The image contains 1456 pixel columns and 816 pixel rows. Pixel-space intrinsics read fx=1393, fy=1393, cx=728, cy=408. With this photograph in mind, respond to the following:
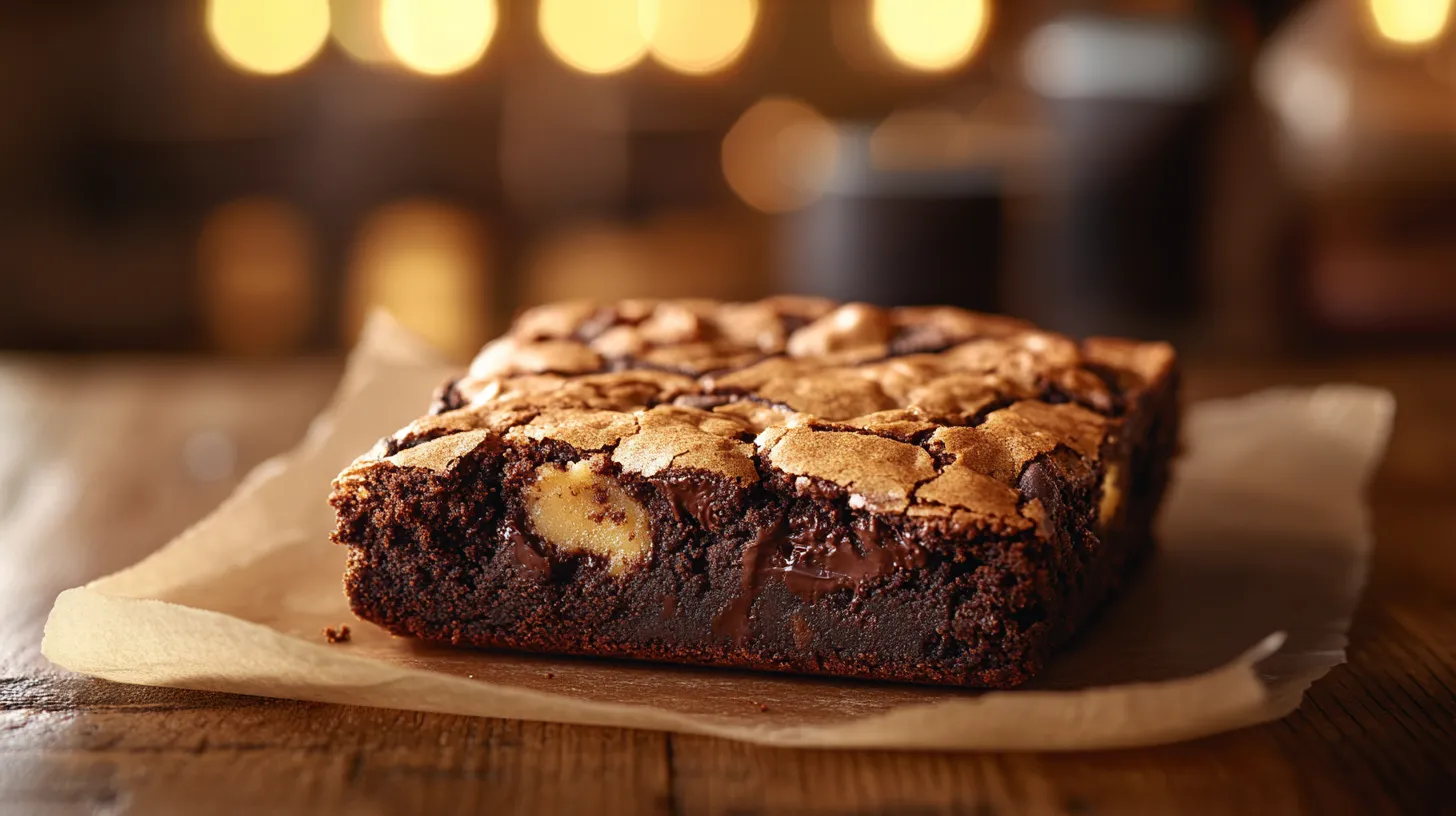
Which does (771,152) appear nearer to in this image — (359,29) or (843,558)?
(359,29)

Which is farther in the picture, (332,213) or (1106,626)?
(332,213)

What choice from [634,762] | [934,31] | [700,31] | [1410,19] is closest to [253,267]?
[700,31]

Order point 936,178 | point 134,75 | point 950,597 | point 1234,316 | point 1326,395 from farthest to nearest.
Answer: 1. point 134,75
2. point 1234,316
3. point 936,178
4. point 1326,395
5. point 950,597

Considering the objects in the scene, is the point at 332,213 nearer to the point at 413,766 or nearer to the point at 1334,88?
the point at 1334,88

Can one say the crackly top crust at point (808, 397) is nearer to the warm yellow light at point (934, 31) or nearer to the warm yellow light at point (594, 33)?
the warm yellow light at point (594, 33)

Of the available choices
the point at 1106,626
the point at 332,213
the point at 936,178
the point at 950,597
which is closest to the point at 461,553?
the point at 950,597

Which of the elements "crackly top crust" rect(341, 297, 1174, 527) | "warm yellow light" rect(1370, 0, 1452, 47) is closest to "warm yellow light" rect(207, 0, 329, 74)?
"warm yellow light" rect(1370, 0, 1452, 47)
